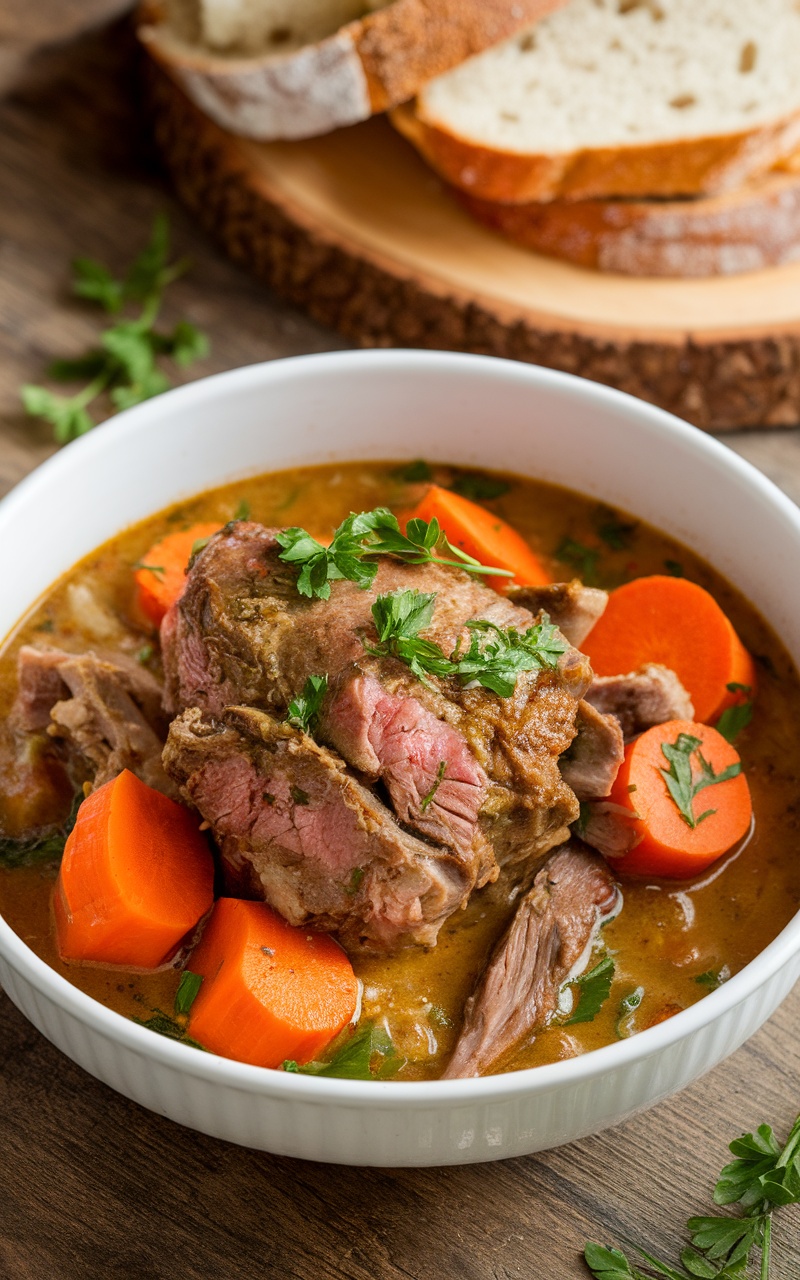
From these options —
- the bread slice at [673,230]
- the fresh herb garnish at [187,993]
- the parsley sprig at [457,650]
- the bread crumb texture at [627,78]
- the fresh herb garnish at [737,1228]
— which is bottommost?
the fresh herb garnish at [737,1228]

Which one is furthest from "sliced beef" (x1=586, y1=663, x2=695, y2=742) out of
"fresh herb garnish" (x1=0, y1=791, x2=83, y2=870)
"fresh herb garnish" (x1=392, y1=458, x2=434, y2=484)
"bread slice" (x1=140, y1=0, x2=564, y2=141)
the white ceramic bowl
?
"bread slice" (x1=140, y1=0, x2=564, y2=141)

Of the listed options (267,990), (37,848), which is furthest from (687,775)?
(37,848)

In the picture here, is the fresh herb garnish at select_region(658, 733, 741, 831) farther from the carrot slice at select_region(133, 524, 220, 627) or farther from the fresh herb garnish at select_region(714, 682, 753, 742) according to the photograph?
the carrot slice at select_region(133, 524, 220, 627)

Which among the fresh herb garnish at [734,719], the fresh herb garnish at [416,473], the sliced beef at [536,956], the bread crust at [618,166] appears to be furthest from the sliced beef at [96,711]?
the bread crust at [618,166]

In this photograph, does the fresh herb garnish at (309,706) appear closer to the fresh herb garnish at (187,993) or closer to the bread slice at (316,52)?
the fresh herb garnish at (187,993)

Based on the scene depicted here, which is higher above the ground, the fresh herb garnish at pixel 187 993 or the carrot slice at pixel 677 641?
the carrot slice at pixel 677 641

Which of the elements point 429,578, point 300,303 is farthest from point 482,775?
point 300,303
